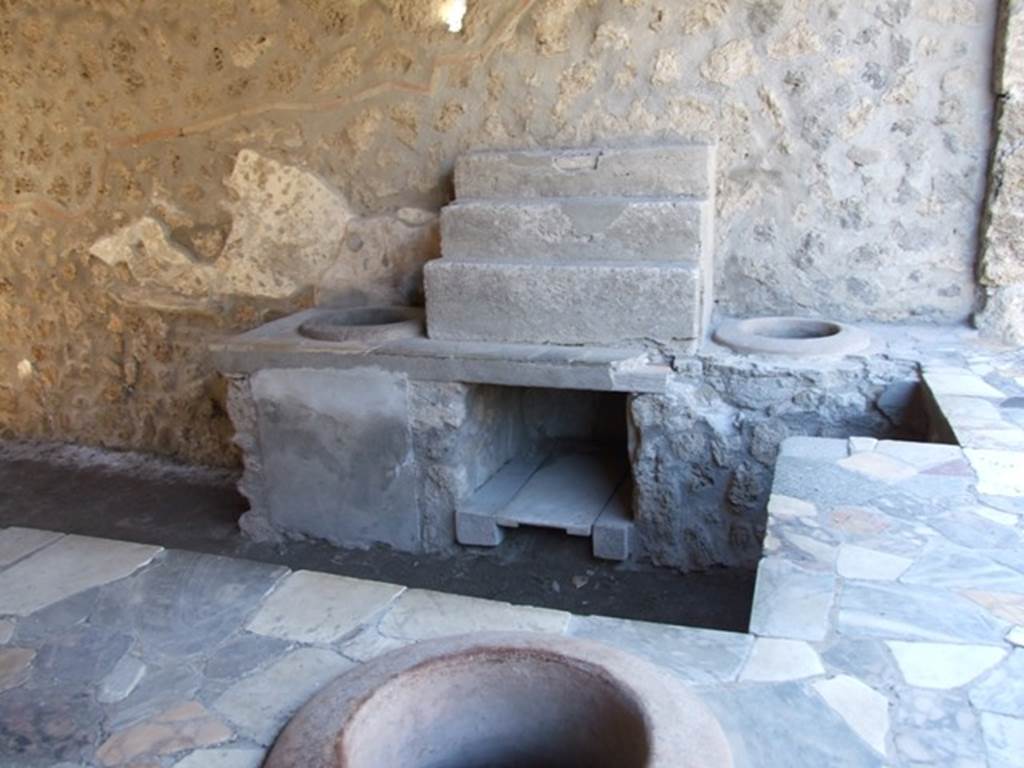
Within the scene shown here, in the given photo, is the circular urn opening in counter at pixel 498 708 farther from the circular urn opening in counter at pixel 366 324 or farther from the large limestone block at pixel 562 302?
→ the circular urn opening in counter at pixel 366 324

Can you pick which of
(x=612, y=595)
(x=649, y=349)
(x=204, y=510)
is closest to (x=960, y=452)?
(x=649, y=349)

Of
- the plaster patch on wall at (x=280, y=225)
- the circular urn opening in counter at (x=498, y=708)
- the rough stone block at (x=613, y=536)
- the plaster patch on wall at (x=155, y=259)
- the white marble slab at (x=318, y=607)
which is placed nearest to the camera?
the circular urn opening in counter at (x=498, y=708)

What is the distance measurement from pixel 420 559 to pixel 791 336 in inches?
64.2

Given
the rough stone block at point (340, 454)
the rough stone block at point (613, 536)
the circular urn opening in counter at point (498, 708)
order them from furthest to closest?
1. the rough stone block at point (340, 454)
2. the rough stone block at point (613, 536)
3. the circular urn opening in counter at point (498, 708)

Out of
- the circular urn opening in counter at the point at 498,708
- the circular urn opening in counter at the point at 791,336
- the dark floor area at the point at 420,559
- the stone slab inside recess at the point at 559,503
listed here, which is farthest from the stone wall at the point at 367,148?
the circular urn opening in counter at the point at 498,708

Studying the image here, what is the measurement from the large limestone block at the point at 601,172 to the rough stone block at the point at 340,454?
874mm

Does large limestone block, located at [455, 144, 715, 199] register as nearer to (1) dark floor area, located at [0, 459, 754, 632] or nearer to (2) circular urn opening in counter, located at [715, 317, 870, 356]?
(2) circular urn opening in counter, located at [715, 317, 870, 356]

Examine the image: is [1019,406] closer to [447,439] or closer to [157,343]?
[447,439]

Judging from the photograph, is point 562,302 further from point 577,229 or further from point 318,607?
point 318,607

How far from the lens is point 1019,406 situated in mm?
2654

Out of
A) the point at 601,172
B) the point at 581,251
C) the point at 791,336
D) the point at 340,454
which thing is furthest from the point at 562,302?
the point at 340,454

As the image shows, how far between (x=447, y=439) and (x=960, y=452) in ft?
5.51

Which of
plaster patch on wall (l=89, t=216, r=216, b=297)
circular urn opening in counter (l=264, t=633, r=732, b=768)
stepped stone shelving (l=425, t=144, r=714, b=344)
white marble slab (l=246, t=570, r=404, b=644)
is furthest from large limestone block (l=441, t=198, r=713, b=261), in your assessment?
circular urn opening in counter (l=264, t=633, r=732, b=768)

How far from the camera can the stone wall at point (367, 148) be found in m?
3.25
